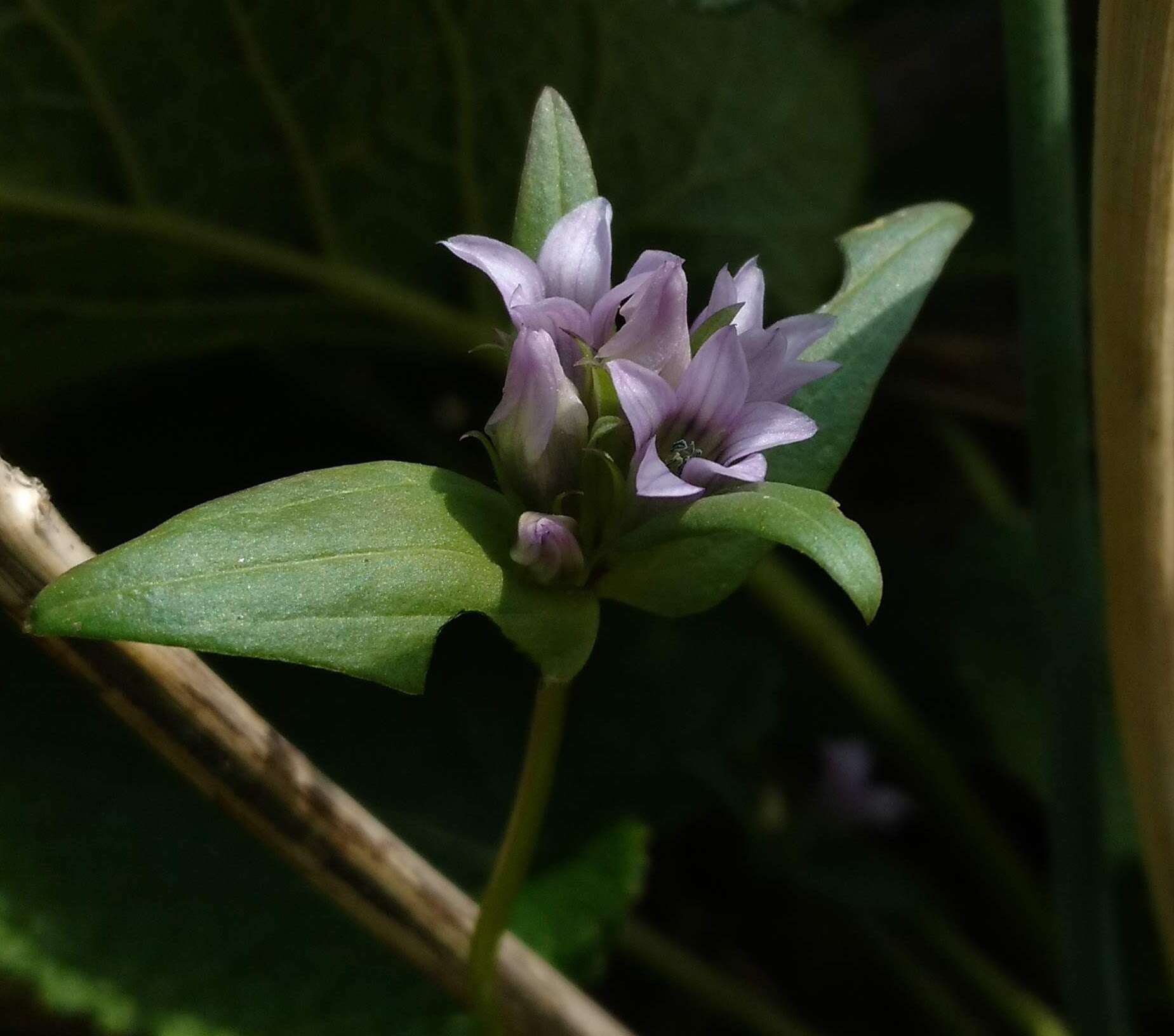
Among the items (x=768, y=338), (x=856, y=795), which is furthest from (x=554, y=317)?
(x=856, y=795)

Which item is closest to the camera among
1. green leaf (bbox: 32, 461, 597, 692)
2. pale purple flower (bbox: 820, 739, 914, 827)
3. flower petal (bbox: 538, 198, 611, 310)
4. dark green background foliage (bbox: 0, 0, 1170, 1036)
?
green leaf (bbox: 32, 461, 597, 692)

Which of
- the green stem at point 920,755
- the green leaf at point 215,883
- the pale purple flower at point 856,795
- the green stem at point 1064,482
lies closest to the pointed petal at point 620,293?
the green stem at point 1064,482

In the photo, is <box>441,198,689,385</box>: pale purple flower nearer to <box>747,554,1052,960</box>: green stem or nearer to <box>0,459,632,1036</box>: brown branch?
<box>0,459,632,1036</box>: brown branch

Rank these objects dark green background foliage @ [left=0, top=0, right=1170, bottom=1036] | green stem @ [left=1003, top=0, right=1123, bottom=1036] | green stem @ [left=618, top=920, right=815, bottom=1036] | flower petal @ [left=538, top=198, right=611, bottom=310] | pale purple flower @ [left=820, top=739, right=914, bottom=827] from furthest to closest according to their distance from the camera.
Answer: pale purple flower @ [left=820, top=739, right=914, bottom=827] → green stem @ [left=618, top=920, right=815, bottom=1036] → dark green background foliage @ [left=0, top=0, right=1170, bottom=1036] → green stem @ [left=1003, top=0, right=1123, bottom=1036] → flower petal @ [left=538, top=198, right=611, bottom=310]

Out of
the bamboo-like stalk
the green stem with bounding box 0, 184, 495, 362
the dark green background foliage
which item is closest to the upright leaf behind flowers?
the bamboo-like stalk

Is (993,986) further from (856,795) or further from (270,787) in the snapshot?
(270,787)

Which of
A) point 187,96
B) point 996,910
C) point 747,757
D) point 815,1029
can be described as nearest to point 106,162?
point 187,96
